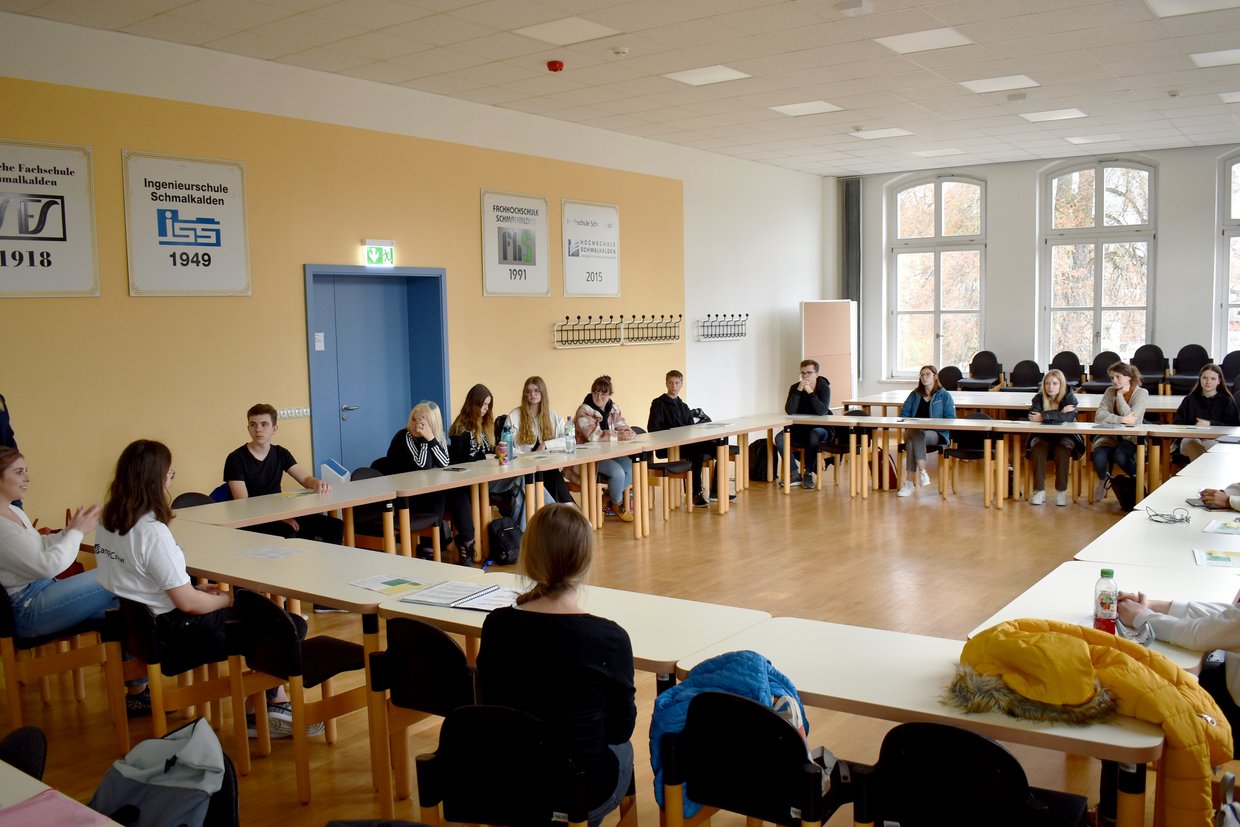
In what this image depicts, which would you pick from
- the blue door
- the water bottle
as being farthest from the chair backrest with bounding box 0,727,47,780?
the blue door

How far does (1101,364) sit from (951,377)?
1.78m

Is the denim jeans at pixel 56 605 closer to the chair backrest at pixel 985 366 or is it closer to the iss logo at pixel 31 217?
the iss logo at pixel 31 217

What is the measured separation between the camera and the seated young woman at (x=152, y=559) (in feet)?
12.1

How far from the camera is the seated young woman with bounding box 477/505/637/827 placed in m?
2.59

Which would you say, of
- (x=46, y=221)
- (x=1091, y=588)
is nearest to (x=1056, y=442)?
(x=1091, y=588)

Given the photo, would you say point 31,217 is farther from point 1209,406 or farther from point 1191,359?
point 1191,359

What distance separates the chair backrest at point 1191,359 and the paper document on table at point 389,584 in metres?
11.2

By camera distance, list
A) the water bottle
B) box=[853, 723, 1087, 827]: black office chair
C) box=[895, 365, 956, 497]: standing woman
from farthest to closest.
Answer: box=[895, 365, 956, 497]: standing woman → the water bottle → box=[853, 723, 1087, 827]: black office chair

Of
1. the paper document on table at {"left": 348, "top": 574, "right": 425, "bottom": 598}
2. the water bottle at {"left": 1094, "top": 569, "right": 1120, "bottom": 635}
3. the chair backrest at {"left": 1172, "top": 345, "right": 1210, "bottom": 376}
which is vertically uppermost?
the chair backrest at {"left": 1172, "top": 345, "right": 1210, "bottom": 376}

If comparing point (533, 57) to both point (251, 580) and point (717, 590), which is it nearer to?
point (717, 590)

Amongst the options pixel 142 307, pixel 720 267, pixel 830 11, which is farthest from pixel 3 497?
pixel 720 267

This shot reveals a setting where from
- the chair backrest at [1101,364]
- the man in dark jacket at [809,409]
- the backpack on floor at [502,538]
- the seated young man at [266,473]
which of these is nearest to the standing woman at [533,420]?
the backpack on floor at [502,538]

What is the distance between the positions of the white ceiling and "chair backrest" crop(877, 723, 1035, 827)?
5.02m

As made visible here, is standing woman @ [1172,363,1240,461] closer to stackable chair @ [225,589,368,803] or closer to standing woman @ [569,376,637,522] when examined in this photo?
standing woman @ [569,376,637,522]
